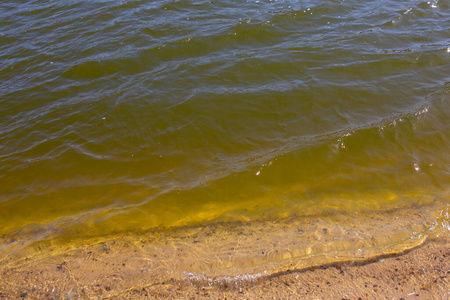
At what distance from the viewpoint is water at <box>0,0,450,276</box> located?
4816 millimetres

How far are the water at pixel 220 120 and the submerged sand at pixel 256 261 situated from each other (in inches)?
3.9

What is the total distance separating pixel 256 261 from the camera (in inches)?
150

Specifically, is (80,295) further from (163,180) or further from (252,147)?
(252,147)

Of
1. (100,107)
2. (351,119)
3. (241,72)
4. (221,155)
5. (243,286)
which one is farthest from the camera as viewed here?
(241,72)

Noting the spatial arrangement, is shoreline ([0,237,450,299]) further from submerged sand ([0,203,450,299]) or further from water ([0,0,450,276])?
water ([0,0,450,276])

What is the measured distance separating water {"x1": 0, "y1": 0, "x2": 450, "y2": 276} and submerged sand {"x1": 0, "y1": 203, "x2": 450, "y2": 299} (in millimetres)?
100

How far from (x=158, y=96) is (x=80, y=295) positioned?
4.53 meters

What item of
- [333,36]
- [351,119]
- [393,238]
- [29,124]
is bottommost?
[393,238]

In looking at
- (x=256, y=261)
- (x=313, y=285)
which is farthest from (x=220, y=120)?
(x=313, y=285)

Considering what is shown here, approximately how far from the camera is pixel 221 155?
18.9 ft

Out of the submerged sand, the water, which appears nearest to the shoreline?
the submerged sand

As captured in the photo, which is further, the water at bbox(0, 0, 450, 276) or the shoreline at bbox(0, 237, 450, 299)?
the water at bbox(0, 0, 450, 276)

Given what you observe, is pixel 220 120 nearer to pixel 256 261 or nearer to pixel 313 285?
pixel 256 261

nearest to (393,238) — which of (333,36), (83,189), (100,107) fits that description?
(83,189)
